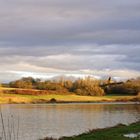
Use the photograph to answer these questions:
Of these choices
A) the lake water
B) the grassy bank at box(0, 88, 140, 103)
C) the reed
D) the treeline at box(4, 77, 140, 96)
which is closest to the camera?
the reed

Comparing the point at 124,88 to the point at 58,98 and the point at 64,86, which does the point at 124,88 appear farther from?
the point at 58,98

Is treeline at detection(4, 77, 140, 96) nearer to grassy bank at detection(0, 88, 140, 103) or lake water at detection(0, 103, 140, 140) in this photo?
grassy bank at detection(0, 88, 140, 103)

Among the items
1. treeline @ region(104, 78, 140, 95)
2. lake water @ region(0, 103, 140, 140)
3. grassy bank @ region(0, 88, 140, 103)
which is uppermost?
treeline @ region(104, 78, 140, 95)

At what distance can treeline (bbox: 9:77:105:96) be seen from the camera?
148m

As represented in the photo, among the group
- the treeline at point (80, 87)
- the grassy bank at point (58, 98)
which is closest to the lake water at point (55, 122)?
the grassy bank at point (58, 98)

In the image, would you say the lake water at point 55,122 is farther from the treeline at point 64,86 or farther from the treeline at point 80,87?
the treeline at point 64,86

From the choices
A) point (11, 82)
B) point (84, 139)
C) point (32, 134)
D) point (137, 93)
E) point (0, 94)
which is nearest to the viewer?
point (84, 139)

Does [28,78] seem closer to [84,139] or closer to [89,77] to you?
[89,77]

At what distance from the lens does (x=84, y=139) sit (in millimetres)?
29562

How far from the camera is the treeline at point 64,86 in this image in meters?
148

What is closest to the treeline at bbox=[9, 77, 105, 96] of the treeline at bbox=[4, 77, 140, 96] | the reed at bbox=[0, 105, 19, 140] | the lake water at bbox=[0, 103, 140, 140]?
the treeline at bbox=[4, 77, 140, 96]

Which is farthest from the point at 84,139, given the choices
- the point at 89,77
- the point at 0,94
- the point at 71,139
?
the point at 89,77

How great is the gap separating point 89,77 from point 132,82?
2285 centimetres

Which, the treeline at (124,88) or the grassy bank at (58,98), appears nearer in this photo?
the grassy bank at (58,98)
